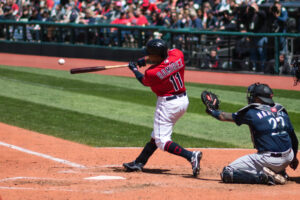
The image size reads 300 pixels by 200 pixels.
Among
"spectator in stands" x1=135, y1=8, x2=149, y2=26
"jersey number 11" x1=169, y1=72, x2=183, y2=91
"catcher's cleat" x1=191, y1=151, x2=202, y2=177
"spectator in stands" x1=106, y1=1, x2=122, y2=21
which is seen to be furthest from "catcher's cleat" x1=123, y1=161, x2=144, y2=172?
"spectator in stands" x1=106, y1=1, x2=122, y2=21

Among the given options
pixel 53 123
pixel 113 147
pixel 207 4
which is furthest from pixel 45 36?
pixel 113 147

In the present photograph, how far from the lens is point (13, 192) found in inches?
237

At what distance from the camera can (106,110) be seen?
1191cm

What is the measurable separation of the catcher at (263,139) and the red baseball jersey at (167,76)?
53 centimetres

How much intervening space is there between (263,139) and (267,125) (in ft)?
0.61

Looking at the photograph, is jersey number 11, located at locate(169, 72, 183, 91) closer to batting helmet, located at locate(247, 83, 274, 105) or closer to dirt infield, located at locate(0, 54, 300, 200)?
batting helmet, located at locate(247, 83, 274, 105)

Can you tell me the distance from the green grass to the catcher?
2.73 meters

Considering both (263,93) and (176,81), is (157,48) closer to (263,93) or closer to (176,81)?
(176,81)

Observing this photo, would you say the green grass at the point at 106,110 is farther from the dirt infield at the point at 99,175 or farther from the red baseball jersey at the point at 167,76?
the red baseball jersey at the point at 167,76

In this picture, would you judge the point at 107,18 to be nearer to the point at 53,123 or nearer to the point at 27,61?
the point at 27,61

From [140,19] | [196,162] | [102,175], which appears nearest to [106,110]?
[102,175]

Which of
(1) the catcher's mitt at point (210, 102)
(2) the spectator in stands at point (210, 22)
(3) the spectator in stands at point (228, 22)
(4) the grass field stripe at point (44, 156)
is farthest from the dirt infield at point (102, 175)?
(2) the spectator in stands at point (210, 22)

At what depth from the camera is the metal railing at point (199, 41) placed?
16.2 metres

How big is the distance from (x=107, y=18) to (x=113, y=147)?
14.5 meters
